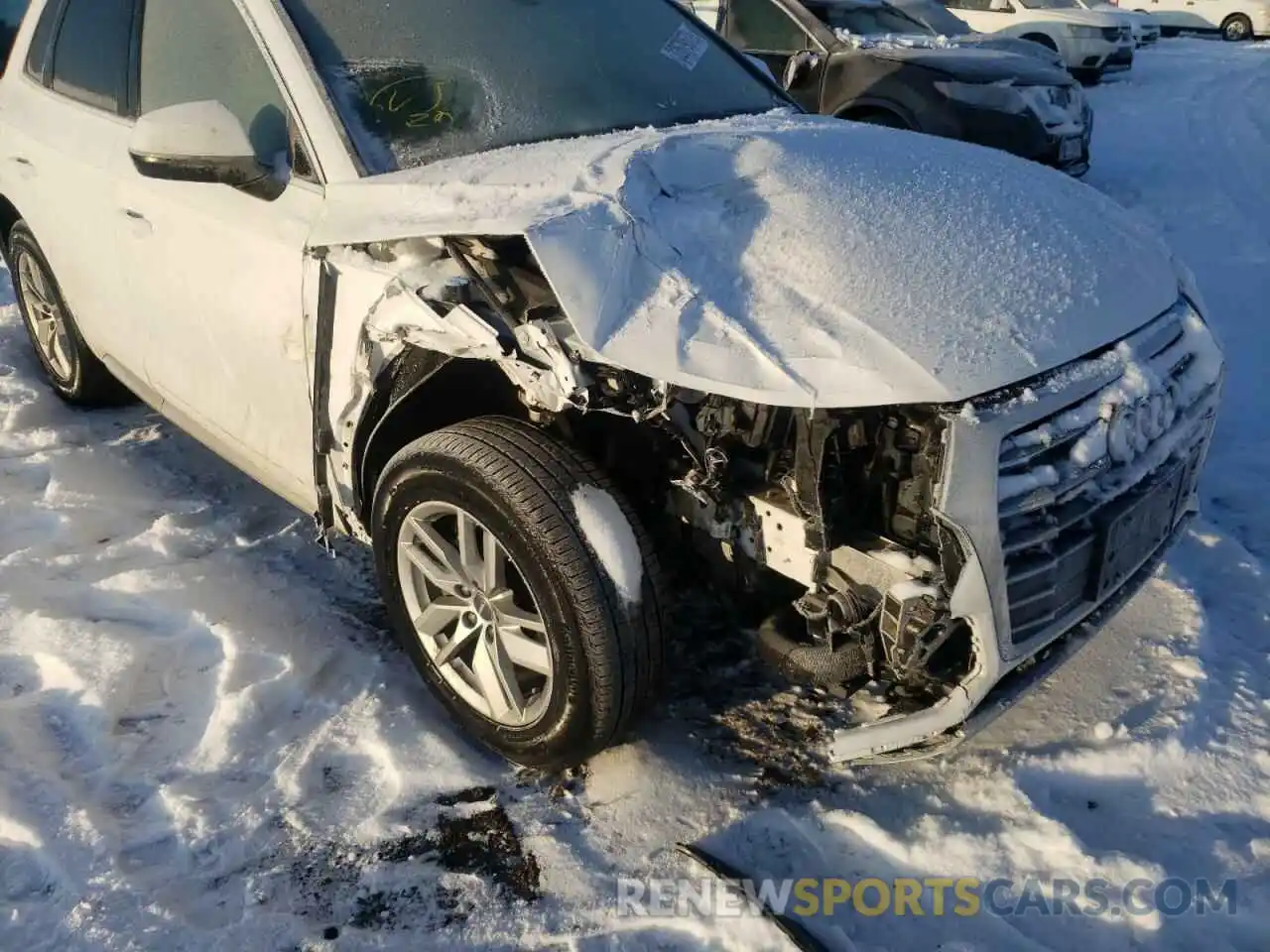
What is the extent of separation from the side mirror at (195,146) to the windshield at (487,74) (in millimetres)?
260

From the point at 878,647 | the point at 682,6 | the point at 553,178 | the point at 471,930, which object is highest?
the point at 682,6

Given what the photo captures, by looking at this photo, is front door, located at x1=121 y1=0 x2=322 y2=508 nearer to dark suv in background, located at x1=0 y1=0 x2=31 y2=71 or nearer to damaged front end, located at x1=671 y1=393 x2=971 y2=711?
damaged front end, located at x1=671 y1=393 x2=971 y2=711

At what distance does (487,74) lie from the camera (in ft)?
8.82

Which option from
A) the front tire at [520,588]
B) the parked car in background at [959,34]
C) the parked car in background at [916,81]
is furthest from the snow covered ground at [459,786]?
the parked car in background at [959,34]

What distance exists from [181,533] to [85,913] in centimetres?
152

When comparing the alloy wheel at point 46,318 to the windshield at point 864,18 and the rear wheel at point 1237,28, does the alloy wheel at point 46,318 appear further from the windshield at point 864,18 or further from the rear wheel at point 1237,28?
the rear wheel at point 1237,28

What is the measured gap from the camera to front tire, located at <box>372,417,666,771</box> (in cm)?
208

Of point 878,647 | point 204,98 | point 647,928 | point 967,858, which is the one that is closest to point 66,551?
point 204,98

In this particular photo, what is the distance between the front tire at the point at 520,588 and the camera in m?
2.08

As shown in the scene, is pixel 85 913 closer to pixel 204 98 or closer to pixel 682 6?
pixel 204 98

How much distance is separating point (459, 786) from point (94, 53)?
9.18 ft

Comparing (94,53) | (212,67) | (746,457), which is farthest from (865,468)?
(94,53)

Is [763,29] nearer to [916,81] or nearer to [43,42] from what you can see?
[916,81]

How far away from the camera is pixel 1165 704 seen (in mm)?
2475
